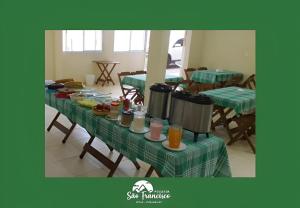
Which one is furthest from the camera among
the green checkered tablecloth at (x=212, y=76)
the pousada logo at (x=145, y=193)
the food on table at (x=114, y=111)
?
the green checkered tablecloth at (x=212, y=76)

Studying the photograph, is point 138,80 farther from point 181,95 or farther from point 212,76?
point 181,95

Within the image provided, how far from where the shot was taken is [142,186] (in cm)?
141

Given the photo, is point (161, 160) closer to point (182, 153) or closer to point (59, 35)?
point (182, 153)

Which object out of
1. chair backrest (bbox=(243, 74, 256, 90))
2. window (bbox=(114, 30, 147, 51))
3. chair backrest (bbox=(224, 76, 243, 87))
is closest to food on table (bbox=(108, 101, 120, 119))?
chair backrest (bbox=(224, 76, 243, 87))

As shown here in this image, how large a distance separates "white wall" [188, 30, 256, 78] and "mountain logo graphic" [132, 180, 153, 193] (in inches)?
177

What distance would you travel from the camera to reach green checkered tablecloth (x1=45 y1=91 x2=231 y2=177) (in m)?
1.51

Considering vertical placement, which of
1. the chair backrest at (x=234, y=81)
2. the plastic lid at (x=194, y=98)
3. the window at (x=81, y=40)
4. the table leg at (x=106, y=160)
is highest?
the window at (x=81, y=40)

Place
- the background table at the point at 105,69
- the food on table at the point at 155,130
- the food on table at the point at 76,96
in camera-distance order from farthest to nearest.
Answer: the background table at the point at 105,69
the food on table at the point at 76,96
the food on table at the point at 155,130

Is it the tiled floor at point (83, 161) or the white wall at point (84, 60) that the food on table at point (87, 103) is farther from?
the white wall at point (84, 60)

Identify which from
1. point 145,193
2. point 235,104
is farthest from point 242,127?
point 145,193

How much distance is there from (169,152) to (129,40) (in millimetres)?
5700

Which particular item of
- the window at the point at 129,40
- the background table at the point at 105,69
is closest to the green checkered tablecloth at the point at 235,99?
the background table at the point at 105,69

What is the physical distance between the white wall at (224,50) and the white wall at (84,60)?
5.10 ft

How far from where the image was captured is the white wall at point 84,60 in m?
5.64
